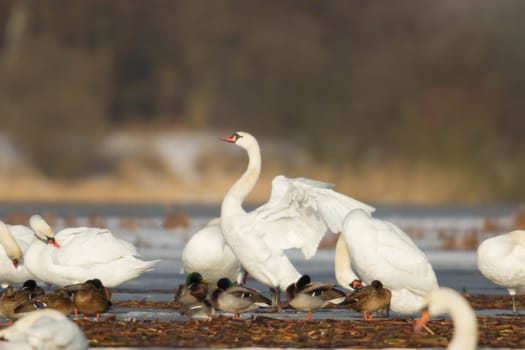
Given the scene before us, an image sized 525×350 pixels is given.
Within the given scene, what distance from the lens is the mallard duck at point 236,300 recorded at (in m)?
11.6

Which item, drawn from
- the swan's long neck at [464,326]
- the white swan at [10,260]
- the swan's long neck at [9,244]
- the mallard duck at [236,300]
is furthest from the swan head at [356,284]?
the swan's long neck at [464,326]

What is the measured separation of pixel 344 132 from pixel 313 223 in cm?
2960

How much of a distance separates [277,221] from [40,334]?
5244 millimetres

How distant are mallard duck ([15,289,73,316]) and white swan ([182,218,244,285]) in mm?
2547

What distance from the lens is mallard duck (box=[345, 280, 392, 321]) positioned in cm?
1151

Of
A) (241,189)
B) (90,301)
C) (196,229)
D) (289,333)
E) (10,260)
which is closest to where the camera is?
(289,333)

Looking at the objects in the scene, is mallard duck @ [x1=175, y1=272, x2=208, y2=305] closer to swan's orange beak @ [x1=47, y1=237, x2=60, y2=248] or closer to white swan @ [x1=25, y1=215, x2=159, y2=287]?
white swan @ [x1=25, y1=215, x2=159, y2=287]

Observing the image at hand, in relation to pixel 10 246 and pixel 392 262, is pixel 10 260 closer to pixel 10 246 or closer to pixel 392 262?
pixel 10 246

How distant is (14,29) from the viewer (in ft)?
173

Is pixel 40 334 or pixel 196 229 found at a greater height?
pixel 196 229

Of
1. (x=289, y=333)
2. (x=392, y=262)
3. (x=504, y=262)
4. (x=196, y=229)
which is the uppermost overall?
(x=196, y=229)

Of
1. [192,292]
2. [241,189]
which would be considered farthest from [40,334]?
[241,189]

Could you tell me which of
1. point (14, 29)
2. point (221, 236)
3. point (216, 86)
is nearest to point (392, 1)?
point (216, 86)

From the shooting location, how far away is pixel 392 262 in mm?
11977
